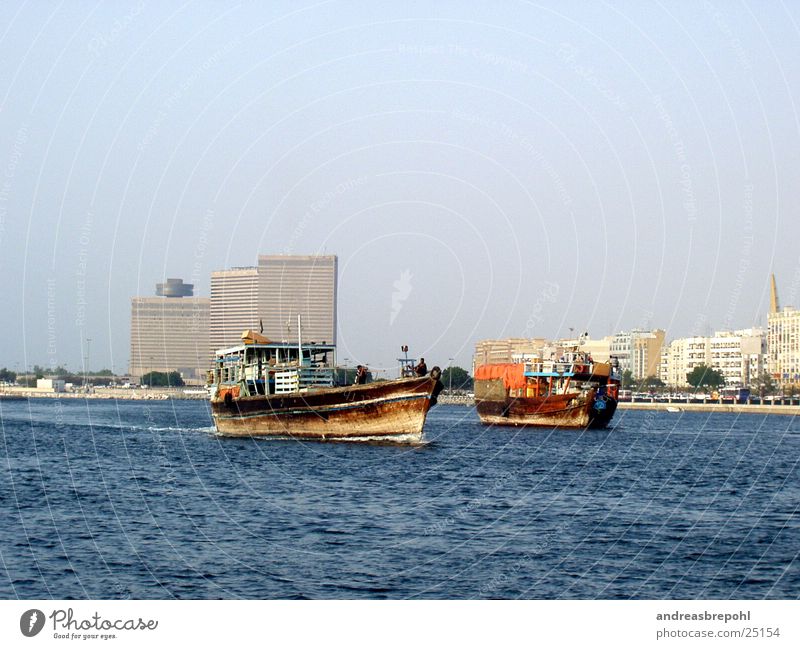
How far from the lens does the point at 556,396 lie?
133 meters

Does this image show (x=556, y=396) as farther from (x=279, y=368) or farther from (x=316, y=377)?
(x=279, y=368)

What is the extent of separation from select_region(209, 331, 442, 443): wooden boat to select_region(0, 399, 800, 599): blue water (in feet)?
10.7

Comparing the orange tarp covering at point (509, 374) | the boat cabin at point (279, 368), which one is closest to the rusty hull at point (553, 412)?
the orange tarp covering at point (509, 374)

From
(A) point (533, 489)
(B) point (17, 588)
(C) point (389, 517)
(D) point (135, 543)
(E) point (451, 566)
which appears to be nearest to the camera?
(B) point (17, 588)

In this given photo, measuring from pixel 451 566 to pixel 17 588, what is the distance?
1263 centimetres

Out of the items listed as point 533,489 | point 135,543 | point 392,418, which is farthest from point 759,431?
point 135,543

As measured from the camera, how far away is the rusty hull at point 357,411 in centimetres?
8050

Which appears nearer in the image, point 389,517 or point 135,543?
point 135,543

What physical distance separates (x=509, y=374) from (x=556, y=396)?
53.6ft

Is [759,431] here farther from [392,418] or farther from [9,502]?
[9,502]

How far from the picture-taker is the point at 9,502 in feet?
165

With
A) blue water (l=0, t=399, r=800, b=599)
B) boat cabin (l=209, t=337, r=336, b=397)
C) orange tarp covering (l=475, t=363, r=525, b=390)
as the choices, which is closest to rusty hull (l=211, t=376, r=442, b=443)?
boat cabin (l=209, t=337, r=336, b=397)

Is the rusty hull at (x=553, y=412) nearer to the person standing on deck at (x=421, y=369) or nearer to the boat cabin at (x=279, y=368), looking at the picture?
the boat cabin at (x=279, y=368)
